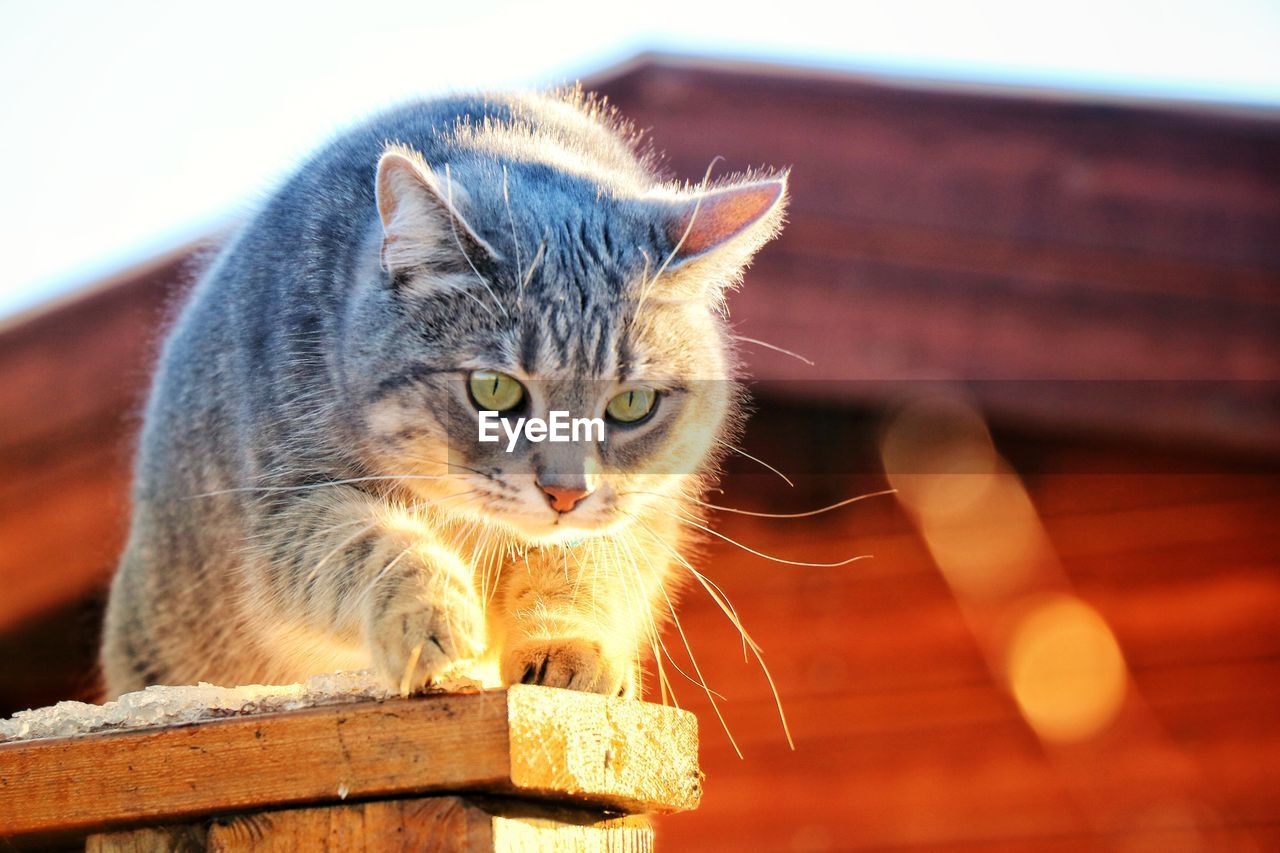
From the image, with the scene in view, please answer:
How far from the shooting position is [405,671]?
1.69m

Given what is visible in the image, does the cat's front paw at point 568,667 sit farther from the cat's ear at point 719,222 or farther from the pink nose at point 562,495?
the cat's ear at point 719,222

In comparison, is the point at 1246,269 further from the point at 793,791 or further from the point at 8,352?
the point at 8,352

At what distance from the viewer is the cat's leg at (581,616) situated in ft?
6.93

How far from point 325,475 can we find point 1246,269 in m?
3.27

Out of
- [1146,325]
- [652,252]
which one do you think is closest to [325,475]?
[652,252]

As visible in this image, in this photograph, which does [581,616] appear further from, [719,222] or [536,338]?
[719,222]

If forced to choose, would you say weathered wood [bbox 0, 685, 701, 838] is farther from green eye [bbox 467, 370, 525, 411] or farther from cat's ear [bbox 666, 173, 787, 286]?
cat's ear [bbox 666, 173, 787, 286]

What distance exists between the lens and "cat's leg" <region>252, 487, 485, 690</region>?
5.79 ft

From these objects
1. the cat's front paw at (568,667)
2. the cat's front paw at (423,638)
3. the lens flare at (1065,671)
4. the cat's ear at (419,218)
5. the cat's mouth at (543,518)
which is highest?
the lens flare at (1065,671)

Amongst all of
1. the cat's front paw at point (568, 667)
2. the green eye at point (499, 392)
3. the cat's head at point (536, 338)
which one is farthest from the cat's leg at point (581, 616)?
the green eye at point (499, 392)

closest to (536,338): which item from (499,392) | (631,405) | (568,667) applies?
(499,392)

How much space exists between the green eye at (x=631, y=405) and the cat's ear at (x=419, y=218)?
1.22 feet

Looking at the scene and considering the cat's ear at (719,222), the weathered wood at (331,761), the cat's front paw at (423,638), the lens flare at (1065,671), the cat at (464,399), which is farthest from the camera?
the lens flare at (1065,671)

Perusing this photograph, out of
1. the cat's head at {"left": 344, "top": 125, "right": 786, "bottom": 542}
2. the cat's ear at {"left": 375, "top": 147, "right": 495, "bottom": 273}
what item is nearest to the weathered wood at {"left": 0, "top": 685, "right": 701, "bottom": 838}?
the cat's head at {"left": 344, "top": 125, "right": 786, "bottom": 542}
